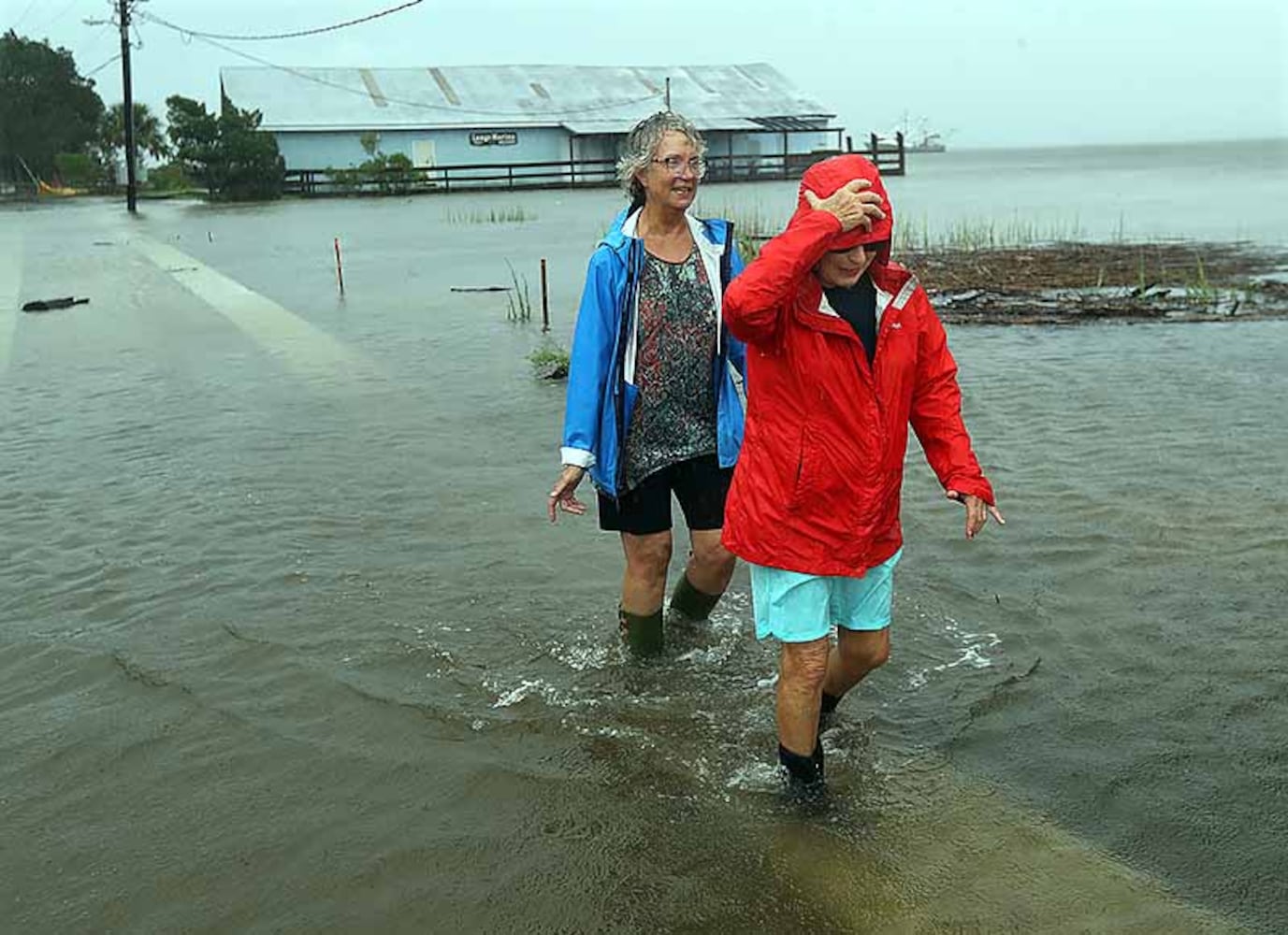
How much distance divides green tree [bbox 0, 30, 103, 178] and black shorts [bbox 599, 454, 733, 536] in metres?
84.7

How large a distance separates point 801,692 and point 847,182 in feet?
4.81

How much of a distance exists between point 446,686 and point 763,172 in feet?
189

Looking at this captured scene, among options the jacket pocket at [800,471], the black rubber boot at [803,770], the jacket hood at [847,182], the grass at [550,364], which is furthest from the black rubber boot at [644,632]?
the grass at [550,364]

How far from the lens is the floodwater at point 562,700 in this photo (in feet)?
11.8

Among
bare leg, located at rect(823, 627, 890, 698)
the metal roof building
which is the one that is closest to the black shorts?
bare leg, located at rect(823, 627, 890, 698)

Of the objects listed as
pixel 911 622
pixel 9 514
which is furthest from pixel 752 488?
pixel 9 514

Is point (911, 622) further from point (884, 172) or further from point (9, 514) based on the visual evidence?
point (884, 172)

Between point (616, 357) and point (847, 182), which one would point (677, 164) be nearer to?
point (616, 357)

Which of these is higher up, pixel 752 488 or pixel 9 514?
pixel 752 488

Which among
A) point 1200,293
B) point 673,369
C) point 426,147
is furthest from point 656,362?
point 426,147

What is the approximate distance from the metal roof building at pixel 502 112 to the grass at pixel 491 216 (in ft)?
49.9

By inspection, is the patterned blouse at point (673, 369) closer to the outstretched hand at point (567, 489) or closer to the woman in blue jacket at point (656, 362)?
the woman in blue jacket at point (656, 362)

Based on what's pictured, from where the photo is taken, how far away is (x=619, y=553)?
6.66m

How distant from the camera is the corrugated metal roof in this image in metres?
60.7
